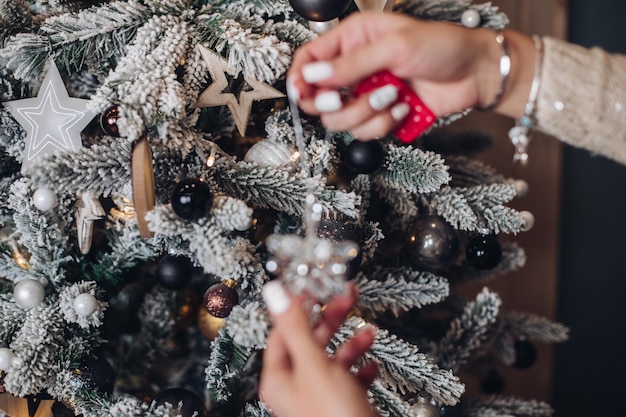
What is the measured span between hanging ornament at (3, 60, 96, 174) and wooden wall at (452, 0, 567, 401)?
899mm

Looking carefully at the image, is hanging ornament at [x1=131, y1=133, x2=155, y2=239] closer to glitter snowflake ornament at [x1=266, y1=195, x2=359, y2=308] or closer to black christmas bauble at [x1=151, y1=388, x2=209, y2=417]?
glitter snowflake ornament at [x1=266, y1=195, x2=359, y2=308]

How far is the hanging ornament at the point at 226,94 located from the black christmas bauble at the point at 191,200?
120 mm

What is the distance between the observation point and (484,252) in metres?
0.85

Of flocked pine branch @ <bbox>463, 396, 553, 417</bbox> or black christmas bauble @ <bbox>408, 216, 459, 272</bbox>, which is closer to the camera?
black christmas bauble @ <bbox>408, 216, 459, 272</bbox>

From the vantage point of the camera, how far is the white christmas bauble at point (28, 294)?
28.1 inches

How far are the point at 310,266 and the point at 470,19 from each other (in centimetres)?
48

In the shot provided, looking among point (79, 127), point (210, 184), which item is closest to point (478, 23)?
point (210, 184)

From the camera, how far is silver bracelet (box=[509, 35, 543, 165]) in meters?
0.61

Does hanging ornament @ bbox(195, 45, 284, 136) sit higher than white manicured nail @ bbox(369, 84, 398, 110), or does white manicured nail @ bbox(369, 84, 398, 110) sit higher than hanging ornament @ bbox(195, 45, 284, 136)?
white manicured nail @ bbox(369, 84, 398, 110)

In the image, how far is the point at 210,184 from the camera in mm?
672

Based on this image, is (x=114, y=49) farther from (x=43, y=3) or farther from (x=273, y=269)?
(x=273, y=269)

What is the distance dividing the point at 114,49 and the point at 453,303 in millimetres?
708

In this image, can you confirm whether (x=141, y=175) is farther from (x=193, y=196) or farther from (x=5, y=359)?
(x=5, y=359)

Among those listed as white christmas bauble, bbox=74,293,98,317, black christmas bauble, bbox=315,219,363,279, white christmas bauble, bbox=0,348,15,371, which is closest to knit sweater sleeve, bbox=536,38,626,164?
black christmas bauble, bbox=315,219,363,279
